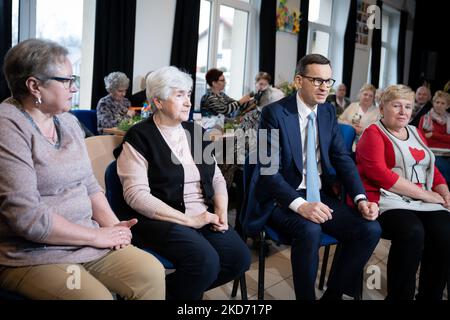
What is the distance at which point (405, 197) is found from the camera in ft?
7.61

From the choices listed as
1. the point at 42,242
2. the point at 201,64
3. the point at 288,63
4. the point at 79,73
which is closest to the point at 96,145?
the point at 42,242

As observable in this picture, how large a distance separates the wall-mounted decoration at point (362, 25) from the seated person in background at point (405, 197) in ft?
25.6

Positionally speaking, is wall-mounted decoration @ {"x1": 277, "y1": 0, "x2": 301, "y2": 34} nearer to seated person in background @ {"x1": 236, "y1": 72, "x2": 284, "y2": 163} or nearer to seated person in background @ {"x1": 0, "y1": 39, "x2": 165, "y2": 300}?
seated person in background @ {"x1": 236, "y1": 72, "x2": 284, "y2": 163}

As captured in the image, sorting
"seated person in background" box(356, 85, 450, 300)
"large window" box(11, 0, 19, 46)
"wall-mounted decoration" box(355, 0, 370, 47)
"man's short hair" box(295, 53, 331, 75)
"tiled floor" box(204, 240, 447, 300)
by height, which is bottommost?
"tiled floor" box(204, 240, 447, 300)

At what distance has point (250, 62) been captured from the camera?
24.7 ft

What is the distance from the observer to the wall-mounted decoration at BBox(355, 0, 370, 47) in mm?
9523

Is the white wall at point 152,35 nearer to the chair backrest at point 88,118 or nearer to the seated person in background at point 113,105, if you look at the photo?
the seated person in background at point 113,105

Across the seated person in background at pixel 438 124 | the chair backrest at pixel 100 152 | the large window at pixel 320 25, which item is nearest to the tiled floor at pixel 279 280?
the chair backrest at pixel 100 152

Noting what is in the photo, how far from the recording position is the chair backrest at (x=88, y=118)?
4512mm

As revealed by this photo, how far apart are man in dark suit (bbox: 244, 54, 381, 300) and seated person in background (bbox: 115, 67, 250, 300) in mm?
252

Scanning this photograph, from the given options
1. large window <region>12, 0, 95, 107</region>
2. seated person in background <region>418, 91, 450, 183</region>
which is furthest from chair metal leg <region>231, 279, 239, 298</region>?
large window <region>12, 0, 95, 107</region>

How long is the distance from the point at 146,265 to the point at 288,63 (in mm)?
7019
